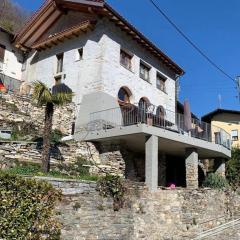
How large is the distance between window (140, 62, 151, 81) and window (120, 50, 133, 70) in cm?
135

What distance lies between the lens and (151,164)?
57.3 feet

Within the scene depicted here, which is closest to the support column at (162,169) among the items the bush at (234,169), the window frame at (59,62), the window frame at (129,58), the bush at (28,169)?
the bush at (234,169)

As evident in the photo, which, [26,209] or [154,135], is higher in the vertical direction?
[154,135]

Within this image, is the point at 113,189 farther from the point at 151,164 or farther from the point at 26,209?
the point at 26,209

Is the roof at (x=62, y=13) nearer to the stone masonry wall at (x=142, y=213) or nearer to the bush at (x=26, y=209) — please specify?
the stone masonry wall at (x=142, y=213)

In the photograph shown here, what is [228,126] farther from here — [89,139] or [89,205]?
[89,205]

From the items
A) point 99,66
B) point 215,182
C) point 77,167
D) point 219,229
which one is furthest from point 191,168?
point 99,66

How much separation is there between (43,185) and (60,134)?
963 cm

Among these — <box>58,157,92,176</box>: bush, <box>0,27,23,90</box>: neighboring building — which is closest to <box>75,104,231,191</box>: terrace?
<box>58,157,92,176</box>: bush

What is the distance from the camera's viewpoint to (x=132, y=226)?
1510 centimetres

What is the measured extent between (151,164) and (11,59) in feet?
51.6

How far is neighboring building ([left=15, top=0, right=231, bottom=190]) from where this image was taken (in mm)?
19297

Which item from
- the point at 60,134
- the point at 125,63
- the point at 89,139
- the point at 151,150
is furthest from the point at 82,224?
the point at 125,63

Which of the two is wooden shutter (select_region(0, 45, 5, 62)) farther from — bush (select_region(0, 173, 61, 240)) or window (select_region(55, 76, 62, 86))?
bush (select_region(0, 173, 61, 240))
